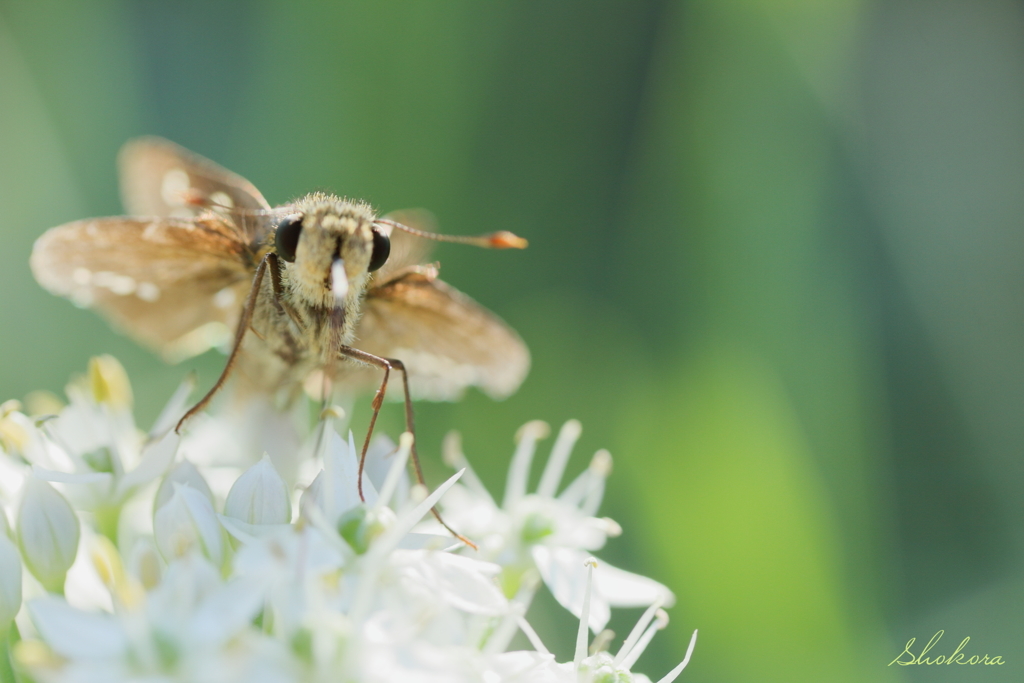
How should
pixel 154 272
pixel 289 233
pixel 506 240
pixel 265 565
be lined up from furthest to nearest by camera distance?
pixel 154 272
pixel 506 240
pixel 289 233
pixel 265 565

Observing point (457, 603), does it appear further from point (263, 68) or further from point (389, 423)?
point (263, 68)

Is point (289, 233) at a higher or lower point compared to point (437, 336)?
higher

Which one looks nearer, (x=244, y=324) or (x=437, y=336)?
(x=244, y=324)

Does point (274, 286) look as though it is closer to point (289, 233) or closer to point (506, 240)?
point (289, 233)

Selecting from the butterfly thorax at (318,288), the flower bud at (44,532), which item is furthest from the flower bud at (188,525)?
the butterfly thorax at (318,288)

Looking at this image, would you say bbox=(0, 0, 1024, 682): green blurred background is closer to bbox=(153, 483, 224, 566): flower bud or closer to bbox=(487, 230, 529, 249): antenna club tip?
bbox=(487, 230, 529, 249): antenna club tip

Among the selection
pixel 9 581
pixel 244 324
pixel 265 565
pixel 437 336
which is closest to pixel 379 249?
pixel 244 324

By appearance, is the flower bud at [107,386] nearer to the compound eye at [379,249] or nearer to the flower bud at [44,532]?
the flower bud at [44,532]

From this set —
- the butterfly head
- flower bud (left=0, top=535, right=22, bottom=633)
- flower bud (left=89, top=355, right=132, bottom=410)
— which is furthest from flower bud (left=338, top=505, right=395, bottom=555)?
flower bud (left=89, top=355, right=132, bottom=410)

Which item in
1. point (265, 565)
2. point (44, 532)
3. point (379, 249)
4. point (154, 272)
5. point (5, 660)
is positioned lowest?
point (5, 660)
